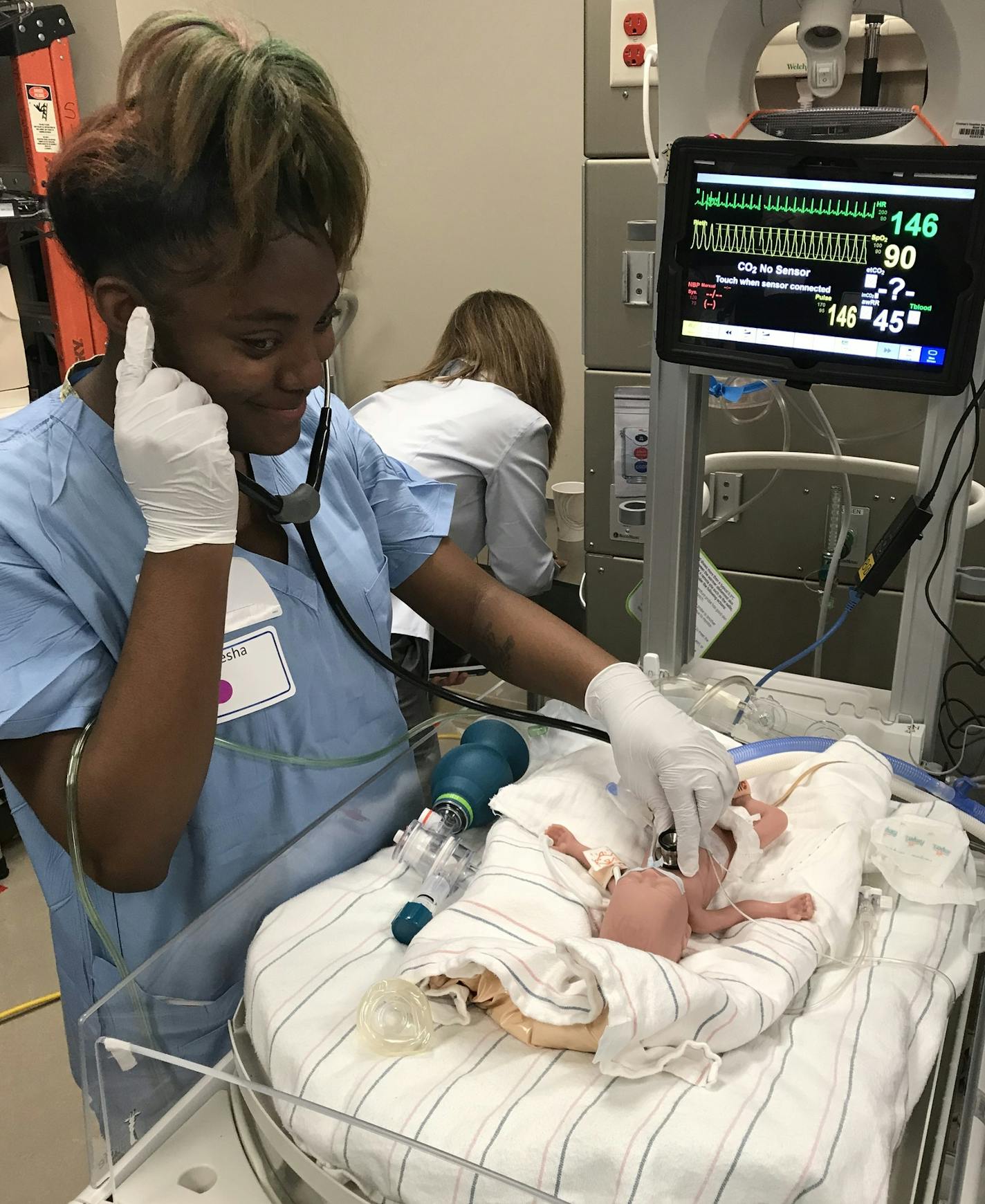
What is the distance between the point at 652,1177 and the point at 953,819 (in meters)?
0.52

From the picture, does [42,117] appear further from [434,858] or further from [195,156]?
[434,858]

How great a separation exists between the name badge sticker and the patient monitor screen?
58cm

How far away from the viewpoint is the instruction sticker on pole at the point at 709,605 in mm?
1400

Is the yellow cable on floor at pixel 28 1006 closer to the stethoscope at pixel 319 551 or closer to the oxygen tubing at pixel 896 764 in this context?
the stethoscope at pixel 319 551

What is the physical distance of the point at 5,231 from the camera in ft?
8.57

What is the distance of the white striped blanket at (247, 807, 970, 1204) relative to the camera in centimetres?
62

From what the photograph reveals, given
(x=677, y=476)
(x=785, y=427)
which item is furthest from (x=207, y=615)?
(x=785, y=427)

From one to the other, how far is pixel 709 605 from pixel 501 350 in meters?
1.30

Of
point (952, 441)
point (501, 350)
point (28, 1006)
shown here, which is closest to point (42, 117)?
point (501, 350)

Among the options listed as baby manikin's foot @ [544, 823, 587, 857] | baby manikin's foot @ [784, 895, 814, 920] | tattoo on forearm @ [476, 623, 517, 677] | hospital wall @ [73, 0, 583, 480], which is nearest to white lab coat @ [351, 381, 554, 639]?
hospital wall @ [73, 0, 583, 480]

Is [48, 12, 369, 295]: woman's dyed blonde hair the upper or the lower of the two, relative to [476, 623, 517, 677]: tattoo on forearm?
upper

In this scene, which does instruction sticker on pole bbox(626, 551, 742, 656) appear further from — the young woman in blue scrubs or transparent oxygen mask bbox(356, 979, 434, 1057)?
transparent oxygen mask bbox(356, 979, 434, 1057)

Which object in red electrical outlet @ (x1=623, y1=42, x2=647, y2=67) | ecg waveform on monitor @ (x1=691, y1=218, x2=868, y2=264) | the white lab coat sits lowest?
the white lab coat

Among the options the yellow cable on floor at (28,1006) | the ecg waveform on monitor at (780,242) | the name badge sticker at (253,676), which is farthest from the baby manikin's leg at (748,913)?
the yellow cable on floor at (28,1006)
